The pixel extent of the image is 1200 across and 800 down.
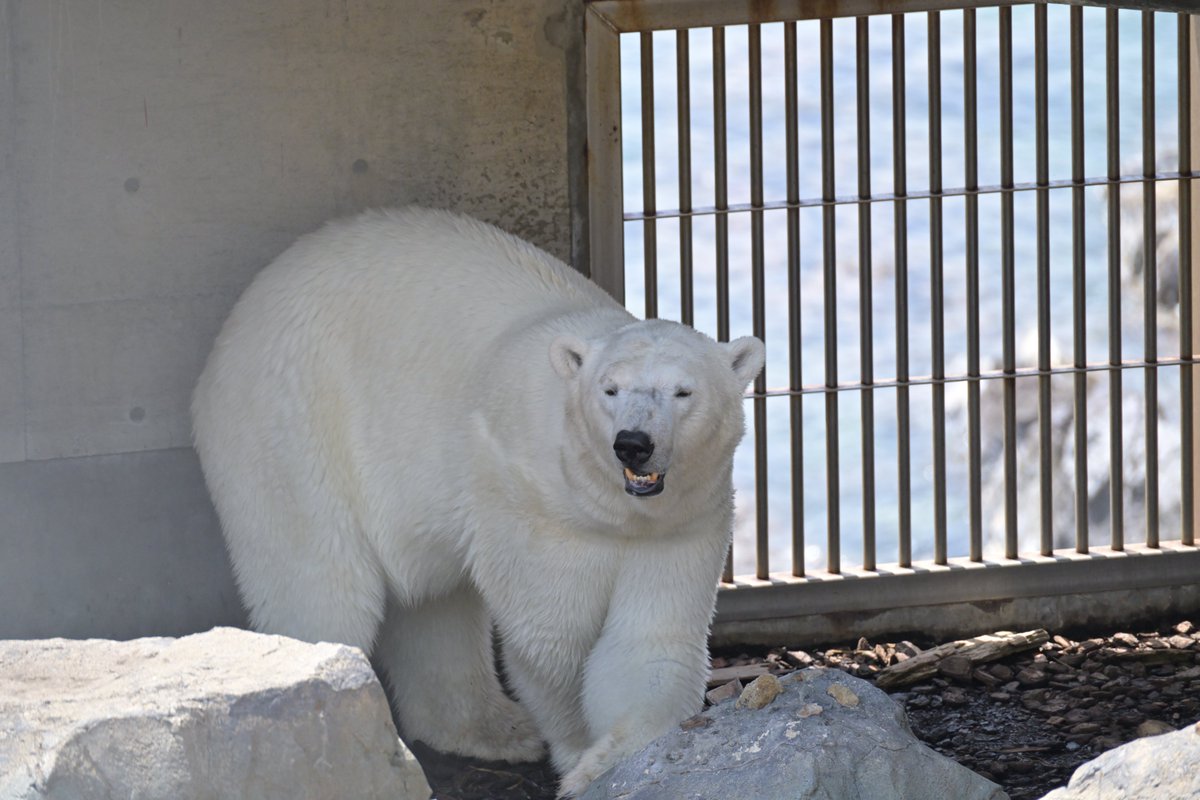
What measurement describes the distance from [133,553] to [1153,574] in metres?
3.66

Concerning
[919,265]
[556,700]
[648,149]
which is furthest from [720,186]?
[919,265]

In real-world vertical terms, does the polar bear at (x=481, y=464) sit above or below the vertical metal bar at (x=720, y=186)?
below

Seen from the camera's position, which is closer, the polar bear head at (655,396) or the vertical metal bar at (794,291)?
the polar bear head at (655,396)

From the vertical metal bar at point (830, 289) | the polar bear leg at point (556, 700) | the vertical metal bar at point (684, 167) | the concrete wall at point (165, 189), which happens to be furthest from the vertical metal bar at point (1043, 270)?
the polar bear leg at point (556, 700)

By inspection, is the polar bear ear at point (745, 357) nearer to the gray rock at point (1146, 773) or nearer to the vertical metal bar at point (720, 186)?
the vertical metal bar at point (720, 186)

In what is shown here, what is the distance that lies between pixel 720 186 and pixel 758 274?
338mm

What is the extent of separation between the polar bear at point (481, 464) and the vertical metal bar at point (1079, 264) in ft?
6.66

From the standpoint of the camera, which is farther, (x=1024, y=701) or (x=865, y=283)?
(x=865, y=283)

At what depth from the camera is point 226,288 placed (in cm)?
564

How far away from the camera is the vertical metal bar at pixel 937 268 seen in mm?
6031

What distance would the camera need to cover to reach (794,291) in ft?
19.8

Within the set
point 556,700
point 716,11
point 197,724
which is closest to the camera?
point 197,724

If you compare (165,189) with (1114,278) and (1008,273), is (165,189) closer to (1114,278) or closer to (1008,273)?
(1008,273)

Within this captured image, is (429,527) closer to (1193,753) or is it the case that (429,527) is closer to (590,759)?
(590,759)
